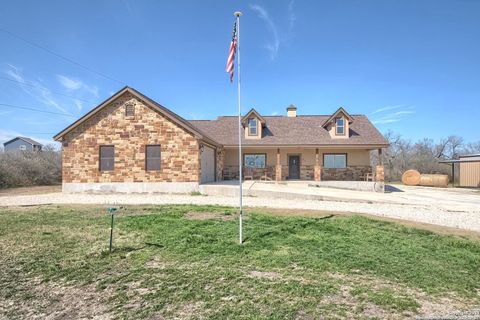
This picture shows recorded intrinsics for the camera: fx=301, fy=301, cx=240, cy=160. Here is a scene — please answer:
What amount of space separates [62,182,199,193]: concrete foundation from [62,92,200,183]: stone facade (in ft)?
0.78

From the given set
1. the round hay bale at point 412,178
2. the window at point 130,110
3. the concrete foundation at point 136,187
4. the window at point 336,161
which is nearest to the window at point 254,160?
the window at point 336,161

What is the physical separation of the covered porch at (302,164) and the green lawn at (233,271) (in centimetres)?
1475

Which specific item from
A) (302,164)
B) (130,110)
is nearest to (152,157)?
(130,110)

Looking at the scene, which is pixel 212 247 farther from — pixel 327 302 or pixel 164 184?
pixel 164 184

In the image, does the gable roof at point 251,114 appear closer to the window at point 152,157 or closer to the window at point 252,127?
the window at point 252,127

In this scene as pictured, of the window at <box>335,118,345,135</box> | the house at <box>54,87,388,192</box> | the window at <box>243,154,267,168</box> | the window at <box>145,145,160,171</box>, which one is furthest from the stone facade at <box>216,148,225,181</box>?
the window at <box>335,118,345,135</box>

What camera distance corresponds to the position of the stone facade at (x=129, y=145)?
18031 millimetres

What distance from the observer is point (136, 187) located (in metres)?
18.2

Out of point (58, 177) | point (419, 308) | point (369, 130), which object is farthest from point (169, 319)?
point (58, 177)

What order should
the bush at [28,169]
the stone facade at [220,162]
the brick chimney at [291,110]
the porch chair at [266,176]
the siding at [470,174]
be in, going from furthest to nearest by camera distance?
the brick chimney at [291,110]
the siding at [470,174]
the bush at [28,169]
the porch chair at [266,176]
the stone facade at [220,162]

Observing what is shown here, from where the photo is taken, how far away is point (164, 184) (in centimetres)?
1803

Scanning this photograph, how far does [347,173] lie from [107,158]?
1737cm

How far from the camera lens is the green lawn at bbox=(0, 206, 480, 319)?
13.1 ft

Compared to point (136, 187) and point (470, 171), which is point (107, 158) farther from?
point (470, 171)
